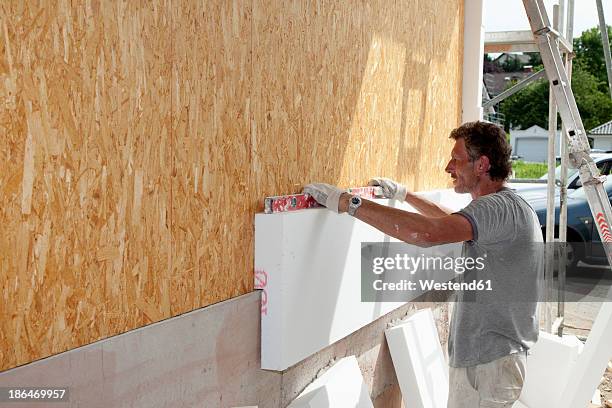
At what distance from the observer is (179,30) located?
2.17 meters

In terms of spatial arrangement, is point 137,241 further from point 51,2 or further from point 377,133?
point 377,133

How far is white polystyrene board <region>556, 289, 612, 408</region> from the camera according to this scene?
370 centimetres

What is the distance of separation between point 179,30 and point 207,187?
58cm

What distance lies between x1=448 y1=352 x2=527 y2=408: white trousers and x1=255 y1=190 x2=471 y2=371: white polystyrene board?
0.67m

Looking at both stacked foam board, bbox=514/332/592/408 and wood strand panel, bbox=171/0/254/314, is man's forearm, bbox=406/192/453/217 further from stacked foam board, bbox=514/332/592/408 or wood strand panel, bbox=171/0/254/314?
wood strand panel, bbox=171/0/254/314

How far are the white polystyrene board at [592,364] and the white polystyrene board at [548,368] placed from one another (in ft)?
1.37

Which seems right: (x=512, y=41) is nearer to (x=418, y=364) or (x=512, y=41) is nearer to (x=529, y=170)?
(x=418, y=364)

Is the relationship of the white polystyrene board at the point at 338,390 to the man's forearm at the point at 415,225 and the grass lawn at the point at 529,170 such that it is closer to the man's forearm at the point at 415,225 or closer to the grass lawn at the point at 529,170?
the man's forearm at the point at 415,225

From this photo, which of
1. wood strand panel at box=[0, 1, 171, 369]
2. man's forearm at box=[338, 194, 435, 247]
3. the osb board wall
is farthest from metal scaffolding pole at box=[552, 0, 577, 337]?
wood strand panel at box=[0, 1, 171, 369]

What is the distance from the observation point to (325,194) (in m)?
2.94

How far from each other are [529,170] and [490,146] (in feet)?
69.9

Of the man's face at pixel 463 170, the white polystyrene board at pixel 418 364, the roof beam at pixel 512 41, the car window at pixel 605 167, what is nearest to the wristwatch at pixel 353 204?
the man's face at pixel 463 170

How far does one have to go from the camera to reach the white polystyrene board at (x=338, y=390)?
9.52 feet

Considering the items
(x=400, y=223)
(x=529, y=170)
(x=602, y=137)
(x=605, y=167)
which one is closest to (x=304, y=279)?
(x=400, y=223)
